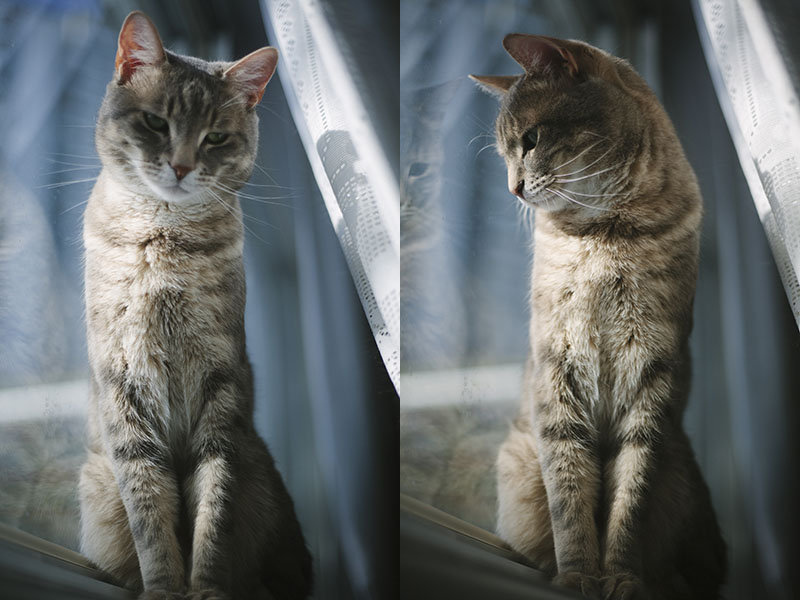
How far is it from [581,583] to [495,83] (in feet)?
3.29

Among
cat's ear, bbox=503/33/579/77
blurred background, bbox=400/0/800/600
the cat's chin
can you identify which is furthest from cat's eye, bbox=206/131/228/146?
cat's ear, bbox=503/33/579/77

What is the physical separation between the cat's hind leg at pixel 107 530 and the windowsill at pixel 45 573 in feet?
0.07

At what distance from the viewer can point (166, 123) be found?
144 centimetres

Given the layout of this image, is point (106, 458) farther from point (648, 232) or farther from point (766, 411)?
point (766, 411)

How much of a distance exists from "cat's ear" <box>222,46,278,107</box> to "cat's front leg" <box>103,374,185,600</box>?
61 centimetres

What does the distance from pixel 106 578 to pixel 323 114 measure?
40.0 inches

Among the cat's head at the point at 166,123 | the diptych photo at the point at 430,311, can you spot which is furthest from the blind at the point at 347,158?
the cat's head at the point at 166,123

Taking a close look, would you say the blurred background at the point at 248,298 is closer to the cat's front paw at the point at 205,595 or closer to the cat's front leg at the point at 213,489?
the cat's front leg at the point at 213,489

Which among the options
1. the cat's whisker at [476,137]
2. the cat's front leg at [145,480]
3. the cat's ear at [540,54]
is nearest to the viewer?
the cat's front leg at [145,480]

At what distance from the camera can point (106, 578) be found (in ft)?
4.67

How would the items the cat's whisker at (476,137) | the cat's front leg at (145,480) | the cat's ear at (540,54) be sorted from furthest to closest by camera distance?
the cat's whisker at (476,137) < the cat's ear at (540,54) < the cat's front leg at (145,480)

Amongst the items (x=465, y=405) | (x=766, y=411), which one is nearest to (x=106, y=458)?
(x=465, y=405)

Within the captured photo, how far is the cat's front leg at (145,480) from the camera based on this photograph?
138cm

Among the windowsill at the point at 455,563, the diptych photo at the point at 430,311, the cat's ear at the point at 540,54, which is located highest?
the cat's ear at the point at 540,54
